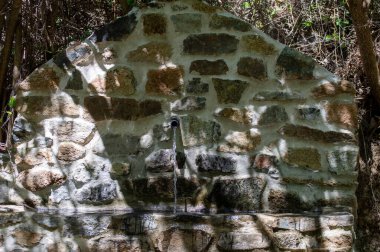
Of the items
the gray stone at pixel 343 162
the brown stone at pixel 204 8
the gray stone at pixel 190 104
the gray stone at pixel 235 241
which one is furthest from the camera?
the brown stone at pixel 204 8

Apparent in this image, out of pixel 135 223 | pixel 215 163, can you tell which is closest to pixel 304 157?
pixel 215 163

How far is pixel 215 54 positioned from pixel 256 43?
0.27 metres

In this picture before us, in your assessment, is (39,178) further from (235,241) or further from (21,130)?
(235,241)

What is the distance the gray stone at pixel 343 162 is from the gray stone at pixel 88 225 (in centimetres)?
139

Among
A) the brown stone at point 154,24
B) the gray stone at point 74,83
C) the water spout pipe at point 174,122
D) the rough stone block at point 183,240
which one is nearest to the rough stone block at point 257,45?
the brown stone at point 154,24

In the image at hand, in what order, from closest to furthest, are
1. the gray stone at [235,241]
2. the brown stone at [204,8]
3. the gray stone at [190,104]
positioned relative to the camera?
the gray stone at [235,241]
the gray stone at [190,104]
the brown stone at [204,8]

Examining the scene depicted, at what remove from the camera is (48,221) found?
2.89 meters

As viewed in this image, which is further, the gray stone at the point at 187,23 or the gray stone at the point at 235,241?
the gray stone at the point at 187,23

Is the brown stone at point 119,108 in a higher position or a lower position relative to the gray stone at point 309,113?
higher

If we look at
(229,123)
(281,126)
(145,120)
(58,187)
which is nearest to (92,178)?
(58,187)

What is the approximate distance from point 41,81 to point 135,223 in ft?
3.60

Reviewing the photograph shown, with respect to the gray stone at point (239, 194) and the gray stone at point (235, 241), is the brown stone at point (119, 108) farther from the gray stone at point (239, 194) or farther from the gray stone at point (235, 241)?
the gray stone at point (235, 241)

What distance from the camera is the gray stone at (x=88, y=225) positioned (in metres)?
2.87

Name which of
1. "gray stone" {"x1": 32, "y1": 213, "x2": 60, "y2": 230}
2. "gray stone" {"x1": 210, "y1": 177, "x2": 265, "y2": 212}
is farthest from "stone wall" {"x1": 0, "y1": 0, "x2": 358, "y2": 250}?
"gray stone" {"x1": 32, "y1": 213, "x2": 60, "y2": 230}
